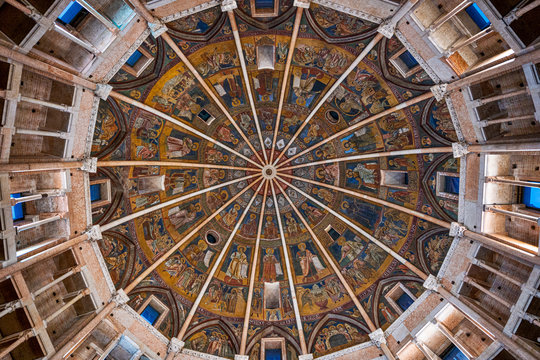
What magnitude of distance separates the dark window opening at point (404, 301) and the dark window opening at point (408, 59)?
11347 millimetres

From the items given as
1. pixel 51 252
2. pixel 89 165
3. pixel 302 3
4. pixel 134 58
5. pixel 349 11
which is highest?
pixel 302 3

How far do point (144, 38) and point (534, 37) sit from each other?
47.1 ft

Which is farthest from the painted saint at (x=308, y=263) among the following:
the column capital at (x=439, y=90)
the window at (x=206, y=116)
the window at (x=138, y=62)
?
the window at (x=138, y=62)

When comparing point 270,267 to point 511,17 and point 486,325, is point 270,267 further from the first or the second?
point 511,17

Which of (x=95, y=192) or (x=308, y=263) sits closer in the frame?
(x=95, y=192)

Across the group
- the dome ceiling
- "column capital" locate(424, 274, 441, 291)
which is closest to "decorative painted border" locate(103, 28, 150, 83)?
the dome ceiling

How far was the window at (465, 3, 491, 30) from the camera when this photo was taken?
1484 centimetres

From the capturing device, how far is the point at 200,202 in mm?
23422

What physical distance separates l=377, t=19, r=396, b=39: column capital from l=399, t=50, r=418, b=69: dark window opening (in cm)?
155

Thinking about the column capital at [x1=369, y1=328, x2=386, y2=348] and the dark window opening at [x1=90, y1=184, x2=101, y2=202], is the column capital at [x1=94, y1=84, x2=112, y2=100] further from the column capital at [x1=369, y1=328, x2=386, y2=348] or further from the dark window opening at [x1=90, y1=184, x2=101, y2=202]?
the column capital at [x1=369, y1=328, x2=386, y2=348]

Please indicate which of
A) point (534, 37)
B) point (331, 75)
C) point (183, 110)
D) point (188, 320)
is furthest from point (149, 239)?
point (534, 37)

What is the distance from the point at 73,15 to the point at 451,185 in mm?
17733

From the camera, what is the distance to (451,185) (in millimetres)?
18375

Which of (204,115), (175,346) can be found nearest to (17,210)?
(175,346)
